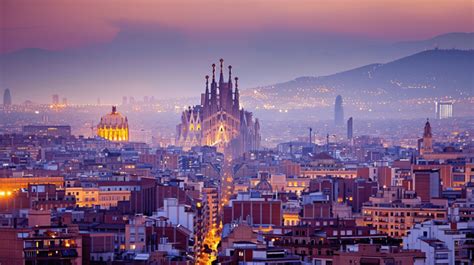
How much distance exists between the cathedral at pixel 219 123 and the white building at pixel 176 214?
201ft

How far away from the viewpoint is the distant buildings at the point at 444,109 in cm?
15500

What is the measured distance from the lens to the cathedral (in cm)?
12150

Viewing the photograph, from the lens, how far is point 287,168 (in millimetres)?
94375

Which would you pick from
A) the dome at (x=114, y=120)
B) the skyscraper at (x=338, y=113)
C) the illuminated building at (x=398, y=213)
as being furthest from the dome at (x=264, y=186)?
the skyscraper at (x=338, y=113)

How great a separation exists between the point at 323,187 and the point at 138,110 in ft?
207

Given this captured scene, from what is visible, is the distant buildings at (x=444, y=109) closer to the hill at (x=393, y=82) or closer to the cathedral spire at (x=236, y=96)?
the hill at (x=393, y=82)

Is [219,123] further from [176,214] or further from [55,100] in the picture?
[176,214]

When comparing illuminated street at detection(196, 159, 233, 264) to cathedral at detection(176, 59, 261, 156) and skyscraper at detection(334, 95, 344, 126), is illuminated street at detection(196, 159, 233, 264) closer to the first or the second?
cathedral at detection(176, 59, 261, 156)

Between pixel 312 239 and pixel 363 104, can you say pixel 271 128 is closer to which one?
pixel 363 104

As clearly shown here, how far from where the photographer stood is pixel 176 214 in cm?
5719

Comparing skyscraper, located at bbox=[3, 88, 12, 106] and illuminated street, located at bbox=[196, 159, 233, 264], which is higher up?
skyscraper, located at bbox=[3, 88, 12, 106]

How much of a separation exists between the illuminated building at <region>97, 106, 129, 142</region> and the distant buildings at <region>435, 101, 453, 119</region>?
3206 centimetres

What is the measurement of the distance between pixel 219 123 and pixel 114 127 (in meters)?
9.07

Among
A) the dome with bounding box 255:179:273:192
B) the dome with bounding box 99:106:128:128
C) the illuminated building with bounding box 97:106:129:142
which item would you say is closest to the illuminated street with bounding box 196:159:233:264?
the dome with bounding box 255:179:273:192
